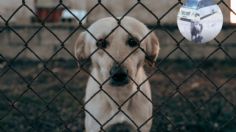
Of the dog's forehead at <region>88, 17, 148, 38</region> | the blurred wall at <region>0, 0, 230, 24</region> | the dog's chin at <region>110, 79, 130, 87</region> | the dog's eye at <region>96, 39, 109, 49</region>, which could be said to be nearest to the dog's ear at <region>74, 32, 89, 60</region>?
the dog's forehead at <region>88, 17, 148, 38</region>

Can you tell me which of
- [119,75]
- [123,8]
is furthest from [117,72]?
[123,8]

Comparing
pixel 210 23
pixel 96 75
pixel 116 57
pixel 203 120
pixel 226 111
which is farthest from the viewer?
pixel 226 111

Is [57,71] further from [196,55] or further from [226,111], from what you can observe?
[226,111]

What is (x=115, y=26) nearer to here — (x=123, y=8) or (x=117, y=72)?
(x=117, y=72)

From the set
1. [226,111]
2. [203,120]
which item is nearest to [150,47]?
[203,120]

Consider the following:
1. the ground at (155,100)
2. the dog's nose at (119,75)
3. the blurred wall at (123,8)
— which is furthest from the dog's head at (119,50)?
the blurred wall at (123,8)

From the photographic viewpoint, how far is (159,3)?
7785 millimetres

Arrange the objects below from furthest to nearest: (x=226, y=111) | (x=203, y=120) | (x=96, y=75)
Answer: (x=226, y=111) < (x=203, y=120) < (x=96, y=75)

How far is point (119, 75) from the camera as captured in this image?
4.02m

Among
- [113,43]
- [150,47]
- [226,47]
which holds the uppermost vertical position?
[113,43]

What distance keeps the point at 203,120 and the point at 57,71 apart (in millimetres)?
2733

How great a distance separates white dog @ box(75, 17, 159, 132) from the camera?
4.10 metres

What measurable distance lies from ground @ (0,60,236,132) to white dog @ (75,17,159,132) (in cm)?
14

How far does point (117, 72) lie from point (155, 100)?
234cm
